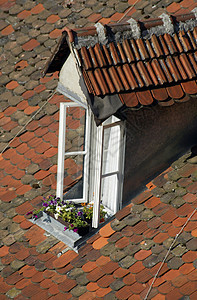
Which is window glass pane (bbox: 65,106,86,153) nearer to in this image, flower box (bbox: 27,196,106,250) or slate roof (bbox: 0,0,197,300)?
flower box (bbox: 27,196,106,250)

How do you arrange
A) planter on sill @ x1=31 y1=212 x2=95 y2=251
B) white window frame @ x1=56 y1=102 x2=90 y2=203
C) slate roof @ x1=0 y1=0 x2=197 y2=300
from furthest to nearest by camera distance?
white window frame @ x1=56 y1=102 x2=90 y2=203
planter on sill @ x1=31 y1=212 x2=95 y2=251
slate roof @ x1=0 y1=0 x2=197 y2=300

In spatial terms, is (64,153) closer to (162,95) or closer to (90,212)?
(90,212)

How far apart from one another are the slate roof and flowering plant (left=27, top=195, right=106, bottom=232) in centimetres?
28

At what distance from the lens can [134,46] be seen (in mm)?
8984

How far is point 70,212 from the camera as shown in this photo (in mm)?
9812

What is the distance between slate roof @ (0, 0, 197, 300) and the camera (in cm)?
908

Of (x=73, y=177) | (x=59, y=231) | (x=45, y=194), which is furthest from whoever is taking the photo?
(x=45, y=194)

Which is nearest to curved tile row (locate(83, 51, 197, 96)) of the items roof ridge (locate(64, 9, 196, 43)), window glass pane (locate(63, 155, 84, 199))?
roof ridge (locate(64, 9, 196, 43))

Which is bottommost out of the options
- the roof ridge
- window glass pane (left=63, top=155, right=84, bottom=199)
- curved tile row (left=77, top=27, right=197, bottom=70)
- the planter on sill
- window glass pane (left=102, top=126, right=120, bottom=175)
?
the planter on sill

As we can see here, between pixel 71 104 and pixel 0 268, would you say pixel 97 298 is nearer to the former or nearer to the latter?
pixel 0 268

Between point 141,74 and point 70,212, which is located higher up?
point 141,74

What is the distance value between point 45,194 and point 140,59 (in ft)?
8.37

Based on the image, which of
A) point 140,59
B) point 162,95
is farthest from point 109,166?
point 140,59

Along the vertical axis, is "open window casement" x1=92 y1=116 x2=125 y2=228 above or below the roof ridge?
below
